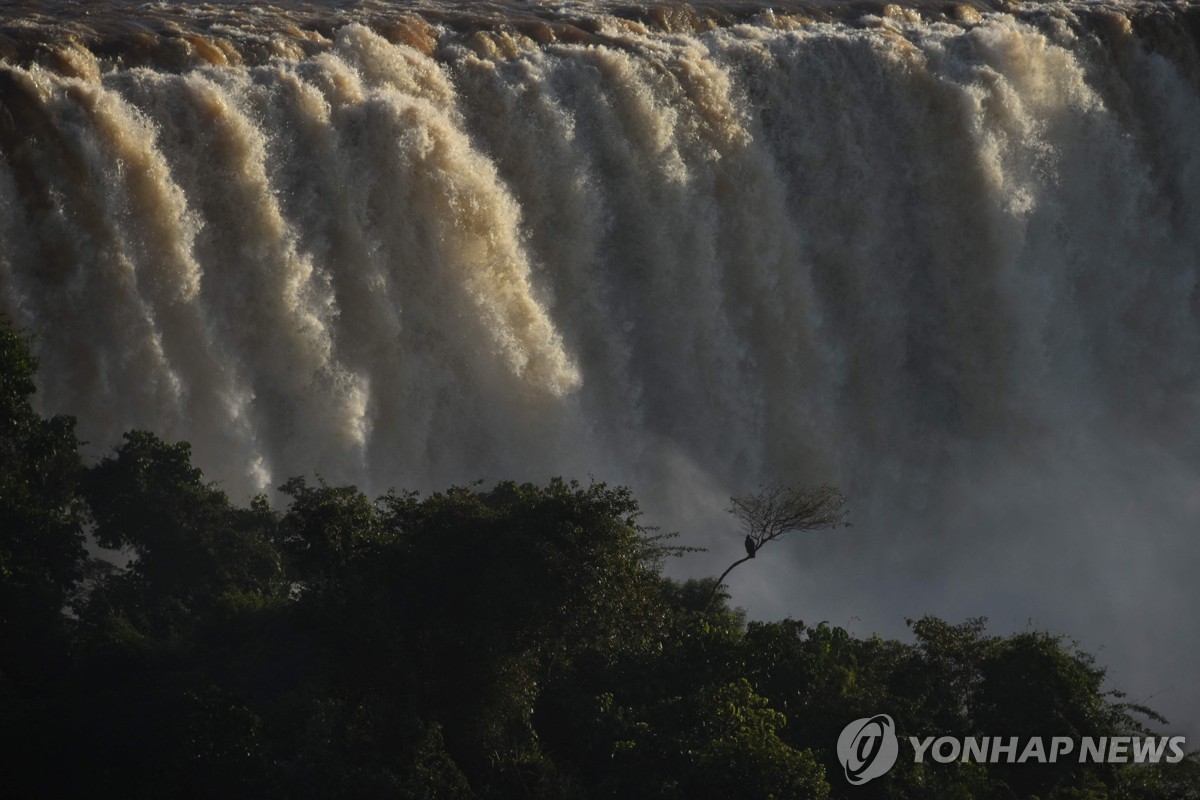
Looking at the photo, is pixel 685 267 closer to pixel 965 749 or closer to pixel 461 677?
pixel 965 749

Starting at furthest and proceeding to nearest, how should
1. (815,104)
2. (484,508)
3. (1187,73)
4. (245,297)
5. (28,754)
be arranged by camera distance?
(1187,73)
(815,104)
(245,297)
(484,508)
(28,754)

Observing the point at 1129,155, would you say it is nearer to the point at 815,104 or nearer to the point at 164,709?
the point at 815,104

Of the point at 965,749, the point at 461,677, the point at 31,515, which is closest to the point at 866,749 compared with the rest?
the point at 965,749

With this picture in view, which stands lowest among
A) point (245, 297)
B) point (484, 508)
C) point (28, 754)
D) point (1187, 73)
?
point (28, 754)

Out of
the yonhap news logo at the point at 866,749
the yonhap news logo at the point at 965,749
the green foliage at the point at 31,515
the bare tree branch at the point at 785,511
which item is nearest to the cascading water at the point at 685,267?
the bare tree branch at the point at 785,511

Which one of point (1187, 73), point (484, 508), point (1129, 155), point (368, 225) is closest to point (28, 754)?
point (484, 508)
